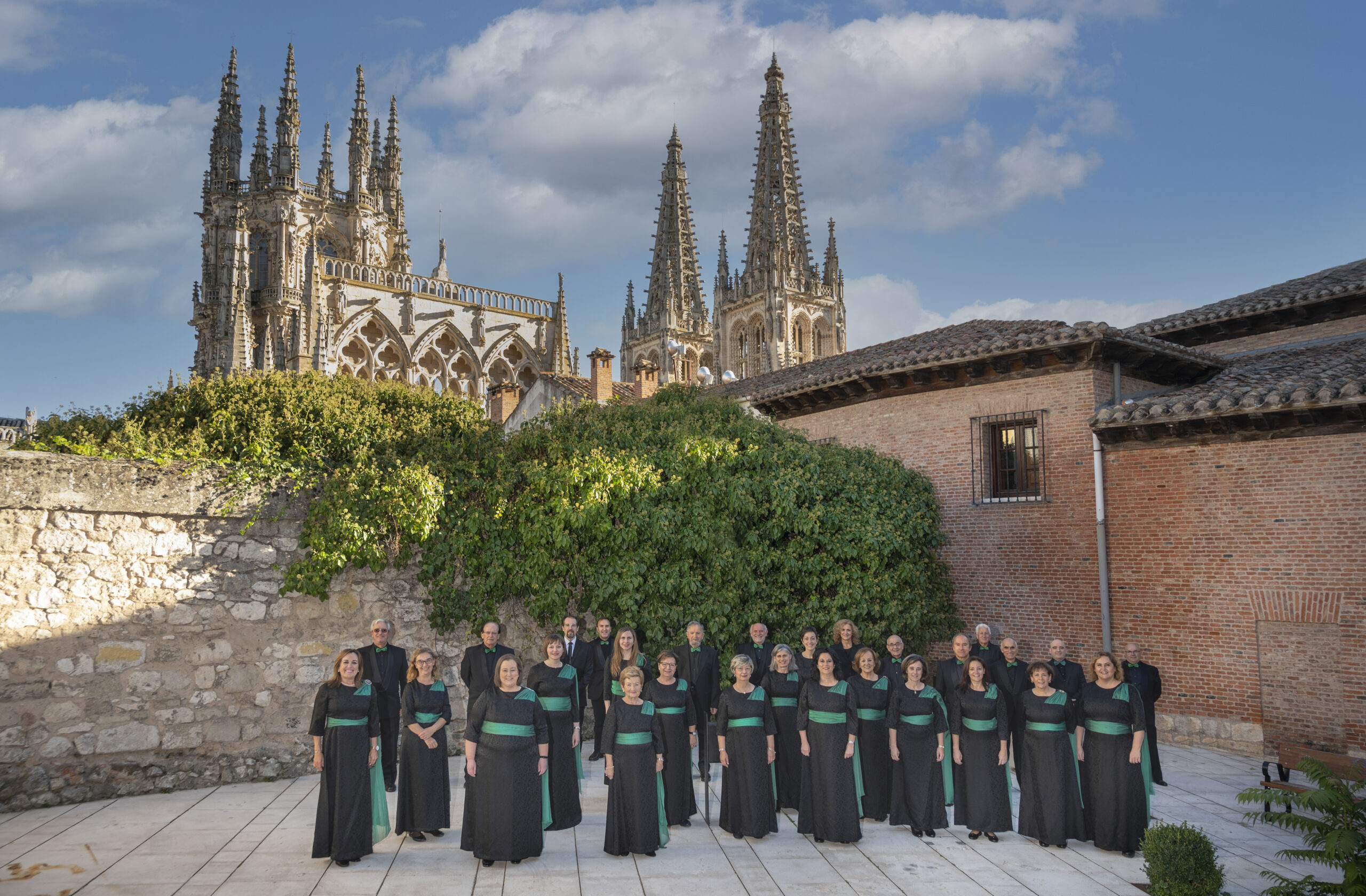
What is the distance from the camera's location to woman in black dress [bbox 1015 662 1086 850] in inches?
299

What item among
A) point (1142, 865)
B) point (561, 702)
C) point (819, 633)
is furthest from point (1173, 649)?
point (561, 702)

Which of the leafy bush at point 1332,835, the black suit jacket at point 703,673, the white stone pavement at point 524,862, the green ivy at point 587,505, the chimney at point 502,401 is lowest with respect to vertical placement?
the white stone pavement at point 524,862

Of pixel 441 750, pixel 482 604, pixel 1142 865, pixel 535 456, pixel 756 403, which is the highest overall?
pixel 756 403

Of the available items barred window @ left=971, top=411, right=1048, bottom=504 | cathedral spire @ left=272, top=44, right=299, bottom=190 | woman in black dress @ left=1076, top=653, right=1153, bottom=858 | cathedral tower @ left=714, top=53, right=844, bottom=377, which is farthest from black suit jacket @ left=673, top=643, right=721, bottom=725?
cathedral tower @ left=714, top=53, right=844, bottom=377

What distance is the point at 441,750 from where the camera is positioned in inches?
304

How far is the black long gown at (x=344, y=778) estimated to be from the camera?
6930 millimetres

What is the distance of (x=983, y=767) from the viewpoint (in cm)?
787

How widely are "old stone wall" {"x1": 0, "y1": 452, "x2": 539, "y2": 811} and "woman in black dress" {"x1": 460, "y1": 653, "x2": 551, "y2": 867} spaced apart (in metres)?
3.59

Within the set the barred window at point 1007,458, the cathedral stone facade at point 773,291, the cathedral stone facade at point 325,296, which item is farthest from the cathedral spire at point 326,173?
the barred window at point 1007,458

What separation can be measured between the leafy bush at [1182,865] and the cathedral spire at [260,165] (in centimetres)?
5156

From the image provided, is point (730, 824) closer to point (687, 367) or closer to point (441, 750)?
point (441, 750)

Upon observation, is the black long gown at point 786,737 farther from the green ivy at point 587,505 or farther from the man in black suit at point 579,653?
the green ivy at point 587,505

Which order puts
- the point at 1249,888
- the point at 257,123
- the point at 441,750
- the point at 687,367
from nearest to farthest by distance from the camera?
the point at 1249,888 → the point at 441,750 → the point at 257,123 → the point at 687,367

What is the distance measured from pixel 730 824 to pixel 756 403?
35.8ft
